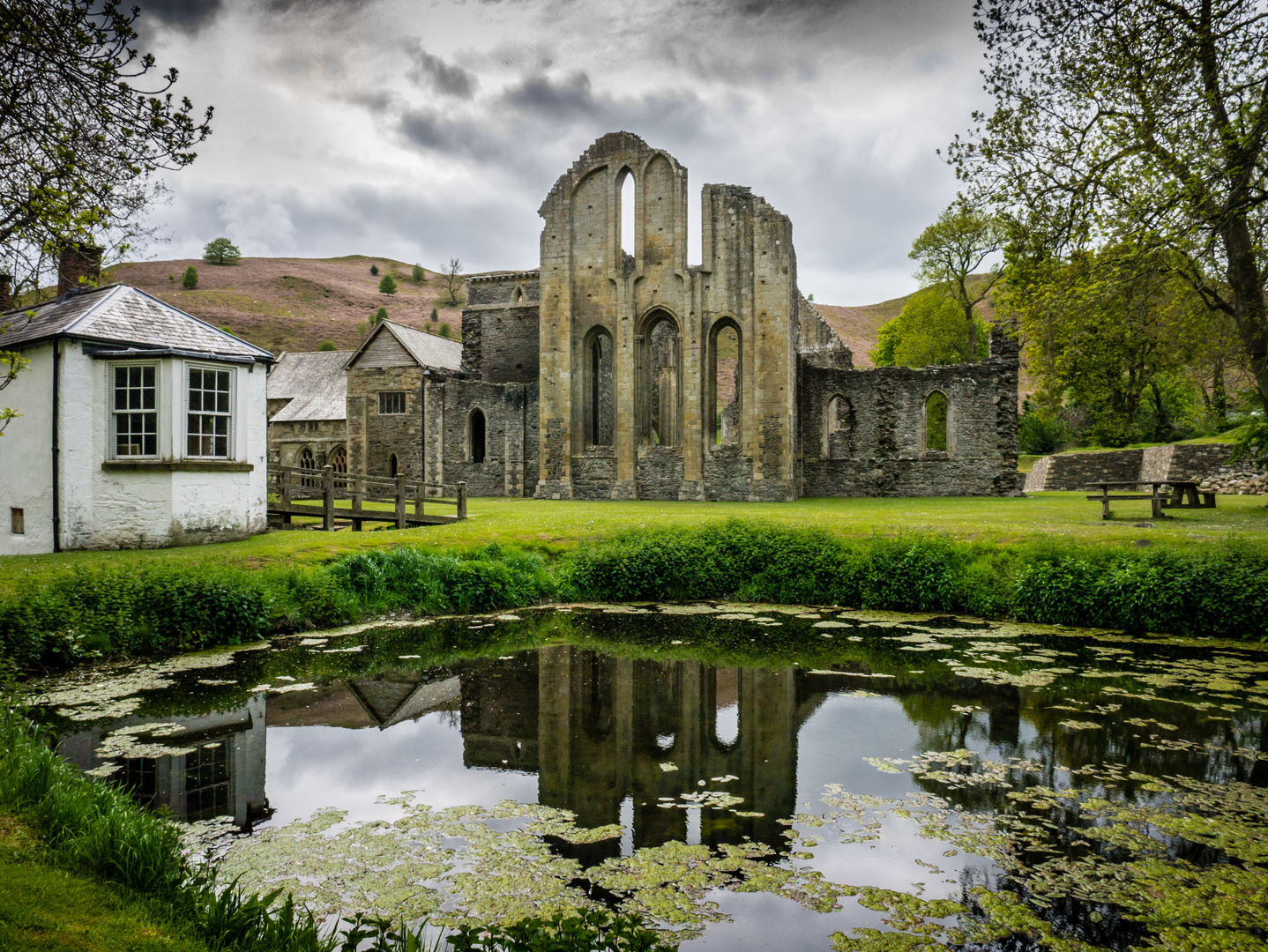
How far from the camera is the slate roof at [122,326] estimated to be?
13938 mm

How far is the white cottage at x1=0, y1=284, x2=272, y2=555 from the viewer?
1370 cm

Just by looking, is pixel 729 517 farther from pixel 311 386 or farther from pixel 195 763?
pixel 311 386

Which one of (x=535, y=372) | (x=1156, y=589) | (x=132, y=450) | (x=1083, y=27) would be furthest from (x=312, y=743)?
(x=535, y=372)

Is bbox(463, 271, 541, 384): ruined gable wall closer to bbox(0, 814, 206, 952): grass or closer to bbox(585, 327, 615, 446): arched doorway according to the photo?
bbox(585, 327, 615, 446): arched doorway

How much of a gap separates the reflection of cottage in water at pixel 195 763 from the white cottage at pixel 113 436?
26.2 feet

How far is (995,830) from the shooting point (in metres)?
5.29

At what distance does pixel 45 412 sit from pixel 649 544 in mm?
10644

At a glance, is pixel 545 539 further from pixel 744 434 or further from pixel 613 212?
pixel 613 212

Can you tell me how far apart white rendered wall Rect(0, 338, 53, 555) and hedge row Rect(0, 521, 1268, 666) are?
522 centimetres

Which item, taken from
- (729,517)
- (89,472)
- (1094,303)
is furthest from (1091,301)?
(89,472)

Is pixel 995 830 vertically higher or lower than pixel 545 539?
lower

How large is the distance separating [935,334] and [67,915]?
4869 cm

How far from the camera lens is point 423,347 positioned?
3862cm

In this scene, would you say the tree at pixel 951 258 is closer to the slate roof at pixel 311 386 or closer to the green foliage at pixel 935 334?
the green foliage at pixel 935 334
